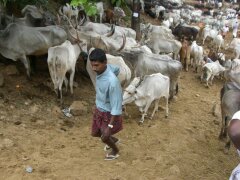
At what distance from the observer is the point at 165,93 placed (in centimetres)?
827

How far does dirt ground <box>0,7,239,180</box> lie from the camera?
5.77 meters

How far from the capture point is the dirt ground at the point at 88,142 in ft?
18.9

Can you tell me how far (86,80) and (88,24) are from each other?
2.71 metres

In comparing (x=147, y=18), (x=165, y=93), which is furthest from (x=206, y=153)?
(x=147, y=18)

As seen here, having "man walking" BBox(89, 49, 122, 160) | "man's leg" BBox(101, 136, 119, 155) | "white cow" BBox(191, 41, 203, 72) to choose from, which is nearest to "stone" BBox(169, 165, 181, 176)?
"man's leg" BBox(101, 136, 119, 155)

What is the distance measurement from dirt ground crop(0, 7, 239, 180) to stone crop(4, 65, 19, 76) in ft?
0.13

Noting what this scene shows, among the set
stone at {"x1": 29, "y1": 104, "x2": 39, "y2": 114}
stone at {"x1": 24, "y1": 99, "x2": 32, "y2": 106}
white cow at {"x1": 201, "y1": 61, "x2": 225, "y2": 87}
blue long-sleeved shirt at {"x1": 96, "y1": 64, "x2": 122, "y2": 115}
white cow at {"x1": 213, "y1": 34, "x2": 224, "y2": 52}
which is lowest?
white cow at {"x1": 213, "y1": 34, "x2": 224, "y2": 52}

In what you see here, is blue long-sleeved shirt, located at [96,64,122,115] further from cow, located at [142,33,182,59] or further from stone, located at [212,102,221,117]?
cow, located at [142,33,182,59]

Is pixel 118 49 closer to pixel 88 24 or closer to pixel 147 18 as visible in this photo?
pixel 88 24

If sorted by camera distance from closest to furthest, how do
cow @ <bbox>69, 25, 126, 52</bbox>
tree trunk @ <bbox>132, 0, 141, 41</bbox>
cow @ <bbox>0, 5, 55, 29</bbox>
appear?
1. cow @ <bbox>69, 25, 126, 52</bbox>
2. cow @ <bbox>0, 5, 55, 29</bbox>
3. tree trunk @ <bbox>132, 0, 141, 41</bbox>

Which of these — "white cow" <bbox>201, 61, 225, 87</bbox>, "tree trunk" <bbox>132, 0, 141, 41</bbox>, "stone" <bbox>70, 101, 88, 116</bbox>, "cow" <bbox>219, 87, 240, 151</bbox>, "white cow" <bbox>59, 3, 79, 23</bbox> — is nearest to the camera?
"cow" <bbox>219, 87, 240, 151</bbox>

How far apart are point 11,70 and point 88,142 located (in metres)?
3.15

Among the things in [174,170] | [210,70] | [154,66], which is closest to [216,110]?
[154,66]

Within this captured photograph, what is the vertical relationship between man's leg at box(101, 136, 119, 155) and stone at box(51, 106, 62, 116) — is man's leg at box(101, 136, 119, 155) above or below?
above
